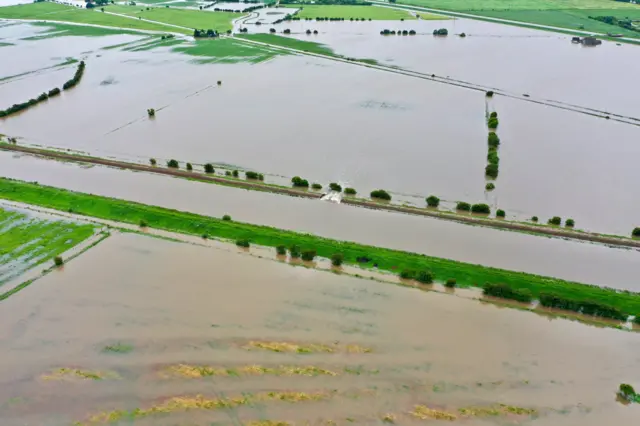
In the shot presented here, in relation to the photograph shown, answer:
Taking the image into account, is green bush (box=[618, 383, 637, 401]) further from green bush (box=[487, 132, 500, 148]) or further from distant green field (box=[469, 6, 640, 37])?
distant green field (box=[469, 6, 640, 37])

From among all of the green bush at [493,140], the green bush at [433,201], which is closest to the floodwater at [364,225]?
the green bush at [433,201]

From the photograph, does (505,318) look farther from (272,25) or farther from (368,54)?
(272,25)

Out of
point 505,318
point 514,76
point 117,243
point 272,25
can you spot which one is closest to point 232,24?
point 272,25

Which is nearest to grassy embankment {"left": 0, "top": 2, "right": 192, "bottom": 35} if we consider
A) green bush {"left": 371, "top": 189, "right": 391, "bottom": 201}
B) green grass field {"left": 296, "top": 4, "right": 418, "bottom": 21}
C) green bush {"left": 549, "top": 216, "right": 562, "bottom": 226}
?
green grass field {"left": 296, "top": 4, "right": 418, "bottom": 21}

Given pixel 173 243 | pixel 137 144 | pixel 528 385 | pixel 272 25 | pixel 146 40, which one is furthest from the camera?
pixel 272 25

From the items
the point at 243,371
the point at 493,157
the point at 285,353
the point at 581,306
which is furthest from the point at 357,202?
the point at 243,371

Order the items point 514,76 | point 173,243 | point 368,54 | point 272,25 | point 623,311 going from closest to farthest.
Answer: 1. point 623,311
2. point 173,243
3. point 514,76
4. point 368,54
5. point 272,25
